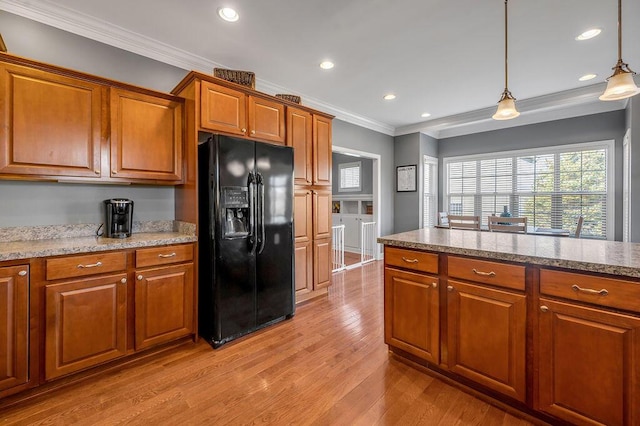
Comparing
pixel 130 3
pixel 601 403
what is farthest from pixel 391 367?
pixel 130 3

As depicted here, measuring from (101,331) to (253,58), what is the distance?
2.81 meters

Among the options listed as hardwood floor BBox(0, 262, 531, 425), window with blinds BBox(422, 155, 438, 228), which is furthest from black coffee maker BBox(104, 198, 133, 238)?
window with blinds BBox(422, 155, 438, 228)

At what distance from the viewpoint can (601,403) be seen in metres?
1.35

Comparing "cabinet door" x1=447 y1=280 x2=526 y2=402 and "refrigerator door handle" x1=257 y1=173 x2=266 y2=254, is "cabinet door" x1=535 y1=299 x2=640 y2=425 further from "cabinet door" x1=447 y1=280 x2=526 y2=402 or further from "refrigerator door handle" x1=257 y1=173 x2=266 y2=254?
"refrigerator door handle" x1=257 y1=173 x2=266 y2=254

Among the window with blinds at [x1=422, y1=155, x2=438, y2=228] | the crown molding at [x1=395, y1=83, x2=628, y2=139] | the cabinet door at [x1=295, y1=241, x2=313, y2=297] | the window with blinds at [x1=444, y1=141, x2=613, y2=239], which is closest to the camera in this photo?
the cabinet door at [x1=295, y1=241, x2=313, y2=297]

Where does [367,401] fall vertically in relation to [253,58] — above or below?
below

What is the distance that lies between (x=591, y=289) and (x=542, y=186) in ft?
15.8

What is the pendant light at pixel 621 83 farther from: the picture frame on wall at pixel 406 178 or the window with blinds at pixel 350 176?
the window with blinds at pixel 350 176

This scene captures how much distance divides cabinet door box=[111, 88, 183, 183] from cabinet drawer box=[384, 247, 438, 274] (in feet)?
6.58

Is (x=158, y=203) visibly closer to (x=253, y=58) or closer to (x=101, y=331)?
(x=101, y=331)

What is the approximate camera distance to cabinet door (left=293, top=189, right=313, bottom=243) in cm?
329

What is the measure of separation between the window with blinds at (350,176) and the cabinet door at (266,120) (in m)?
3.84

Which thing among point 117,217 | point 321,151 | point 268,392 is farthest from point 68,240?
point 321,151

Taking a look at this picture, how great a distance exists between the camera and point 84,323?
1.92 meters
